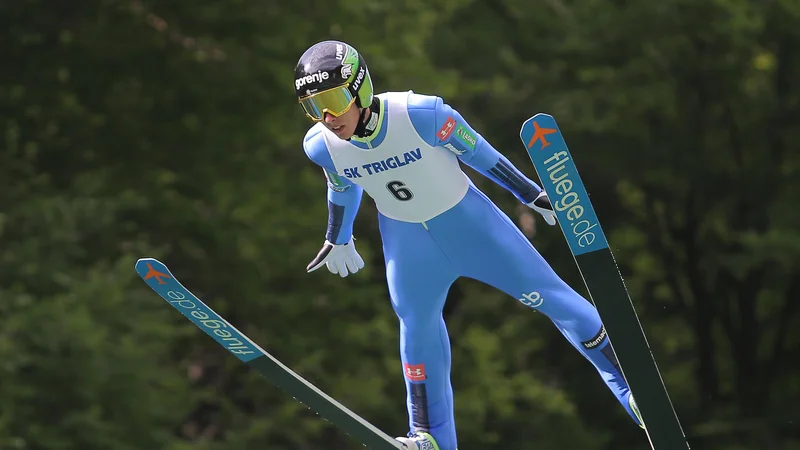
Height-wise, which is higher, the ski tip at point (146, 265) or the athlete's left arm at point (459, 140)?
the athlete's left arm at point (459, 140)

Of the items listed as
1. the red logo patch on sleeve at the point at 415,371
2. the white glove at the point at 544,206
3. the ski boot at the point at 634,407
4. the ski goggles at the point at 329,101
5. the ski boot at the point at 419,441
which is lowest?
the ski boot at the point at 419,441

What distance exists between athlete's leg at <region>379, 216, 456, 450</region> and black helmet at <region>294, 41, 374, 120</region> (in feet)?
1.87

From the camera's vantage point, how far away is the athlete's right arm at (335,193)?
471cm

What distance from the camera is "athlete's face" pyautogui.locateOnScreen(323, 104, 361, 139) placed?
442cm

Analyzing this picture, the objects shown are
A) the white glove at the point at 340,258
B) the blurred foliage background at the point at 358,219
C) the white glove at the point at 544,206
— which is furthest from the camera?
the blurred foliage background at the point at 358,219

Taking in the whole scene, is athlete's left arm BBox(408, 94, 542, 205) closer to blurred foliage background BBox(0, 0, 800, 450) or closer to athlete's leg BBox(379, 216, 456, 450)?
athlete's leg BBox(379, 216, 456, 450)

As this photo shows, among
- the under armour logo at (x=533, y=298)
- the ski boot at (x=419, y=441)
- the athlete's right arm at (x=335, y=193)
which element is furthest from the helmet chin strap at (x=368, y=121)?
the ski boot at (x=419, y=441)

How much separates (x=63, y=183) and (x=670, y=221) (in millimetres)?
6017

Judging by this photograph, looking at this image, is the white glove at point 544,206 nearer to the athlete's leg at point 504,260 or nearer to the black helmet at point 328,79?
the athlete's leg at point 504,260

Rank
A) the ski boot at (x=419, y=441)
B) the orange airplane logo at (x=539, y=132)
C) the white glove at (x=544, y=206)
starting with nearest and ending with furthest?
1. the orange airplane logo at (x=539, y=132)
2. the white glove at (x=544, y=206)
3. the ski boot at (x=419, y=441)

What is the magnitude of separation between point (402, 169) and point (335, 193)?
0.40 m

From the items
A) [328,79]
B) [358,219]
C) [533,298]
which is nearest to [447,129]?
[328,79]

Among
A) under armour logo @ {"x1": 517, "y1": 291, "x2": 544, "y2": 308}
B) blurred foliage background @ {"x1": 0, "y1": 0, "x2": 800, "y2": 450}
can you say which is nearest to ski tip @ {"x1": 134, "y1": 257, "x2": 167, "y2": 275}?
under armour logo @ {"x1": 517, "y1": 291, "x2": 544, "y2": 308}

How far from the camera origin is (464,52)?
13.0m
